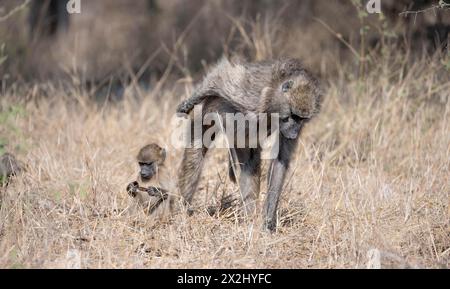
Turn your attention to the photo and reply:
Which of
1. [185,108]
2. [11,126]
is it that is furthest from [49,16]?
[185,108]

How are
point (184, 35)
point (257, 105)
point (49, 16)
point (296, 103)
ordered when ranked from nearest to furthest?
point (296, 103)
point (257, 105)
point (184, 35)
point (49, 16)

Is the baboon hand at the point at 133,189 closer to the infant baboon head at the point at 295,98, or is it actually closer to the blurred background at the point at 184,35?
the infant baboon head at the point at 295,98

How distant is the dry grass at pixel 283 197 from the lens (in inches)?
184

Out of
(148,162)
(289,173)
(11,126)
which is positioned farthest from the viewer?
(11,126)

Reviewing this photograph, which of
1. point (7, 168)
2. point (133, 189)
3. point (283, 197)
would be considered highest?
point (7, 168)

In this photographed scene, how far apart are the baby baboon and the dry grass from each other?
0.33 ft

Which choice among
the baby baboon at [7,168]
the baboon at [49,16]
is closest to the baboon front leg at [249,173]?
the baby baboon at [7,168]

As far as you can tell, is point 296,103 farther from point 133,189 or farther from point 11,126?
point 11,126

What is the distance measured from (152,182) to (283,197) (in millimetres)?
1127

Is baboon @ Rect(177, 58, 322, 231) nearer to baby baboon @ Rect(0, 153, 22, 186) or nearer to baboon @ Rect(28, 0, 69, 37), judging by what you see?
baby baboon @ Rect(0, 153, 22, 186)

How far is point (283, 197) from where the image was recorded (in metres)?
5.88

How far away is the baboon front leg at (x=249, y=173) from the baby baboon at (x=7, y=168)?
6.17 feet

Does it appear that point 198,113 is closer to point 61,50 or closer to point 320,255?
point 320,255

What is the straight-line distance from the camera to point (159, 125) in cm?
772
